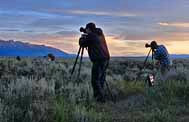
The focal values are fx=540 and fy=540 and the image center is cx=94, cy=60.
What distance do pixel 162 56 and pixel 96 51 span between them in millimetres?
5477

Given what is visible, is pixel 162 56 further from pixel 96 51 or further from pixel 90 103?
pixel 90 103

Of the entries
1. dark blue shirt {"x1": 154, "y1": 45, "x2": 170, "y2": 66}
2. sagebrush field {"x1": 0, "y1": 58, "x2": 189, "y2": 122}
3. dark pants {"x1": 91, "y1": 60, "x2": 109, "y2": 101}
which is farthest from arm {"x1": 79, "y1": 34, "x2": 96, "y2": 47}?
dark blue shirt {"x1": 154, "y1": 45, "x2": 170, "y2": 66}

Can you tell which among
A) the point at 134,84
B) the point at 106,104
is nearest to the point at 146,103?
the point at 106,104

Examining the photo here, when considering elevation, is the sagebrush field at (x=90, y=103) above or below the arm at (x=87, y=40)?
below

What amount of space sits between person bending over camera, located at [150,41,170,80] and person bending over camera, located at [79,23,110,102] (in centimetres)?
501

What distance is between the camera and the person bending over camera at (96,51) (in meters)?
15.6

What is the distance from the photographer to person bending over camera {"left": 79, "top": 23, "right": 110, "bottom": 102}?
15609mm

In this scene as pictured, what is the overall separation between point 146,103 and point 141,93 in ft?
6.56

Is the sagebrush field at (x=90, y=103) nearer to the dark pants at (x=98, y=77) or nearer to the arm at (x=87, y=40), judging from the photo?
the dark pants at (x=98, y=77)

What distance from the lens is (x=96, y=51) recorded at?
15773mm

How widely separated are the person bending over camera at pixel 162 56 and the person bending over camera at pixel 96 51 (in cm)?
501

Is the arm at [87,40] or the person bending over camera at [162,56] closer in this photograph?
the arm at [87,40]

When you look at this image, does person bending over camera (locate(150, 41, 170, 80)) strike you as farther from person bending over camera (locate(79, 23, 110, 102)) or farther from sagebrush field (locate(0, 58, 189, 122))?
person bending over camera (locate(79, 23, 110, 102))

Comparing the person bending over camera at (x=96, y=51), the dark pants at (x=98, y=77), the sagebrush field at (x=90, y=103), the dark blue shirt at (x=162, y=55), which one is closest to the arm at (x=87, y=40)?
the person bending over camera at (x=96, y=51)
